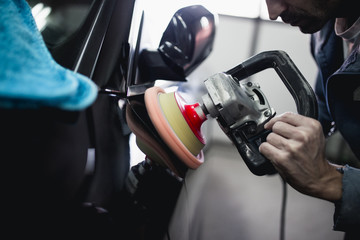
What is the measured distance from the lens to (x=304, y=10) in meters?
0.93

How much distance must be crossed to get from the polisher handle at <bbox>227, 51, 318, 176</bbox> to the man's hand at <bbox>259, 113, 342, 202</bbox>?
27mm

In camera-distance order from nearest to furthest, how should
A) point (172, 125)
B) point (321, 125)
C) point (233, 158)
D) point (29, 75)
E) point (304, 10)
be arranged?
point (29, 75)
point (172, 125)
point (321, 125)
point (304, 10)
point (233, 158)

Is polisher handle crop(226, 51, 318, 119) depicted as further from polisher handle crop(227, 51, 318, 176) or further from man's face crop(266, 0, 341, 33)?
man's face crop(266, 0, 341, 33)

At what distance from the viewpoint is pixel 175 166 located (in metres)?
0.55

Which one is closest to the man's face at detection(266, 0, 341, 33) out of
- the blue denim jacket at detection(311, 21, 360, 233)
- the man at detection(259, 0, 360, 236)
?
the man at detection(259, 0, 360, 236)

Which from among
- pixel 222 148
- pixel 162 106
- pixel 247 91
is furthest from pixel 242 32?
pixel 162 106

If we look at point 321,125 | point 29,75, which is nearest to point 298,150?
point 321,125

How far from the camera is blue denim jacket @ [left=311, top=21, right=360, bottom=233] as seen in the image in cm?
72

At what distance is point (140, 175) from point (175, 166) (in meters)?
0.08

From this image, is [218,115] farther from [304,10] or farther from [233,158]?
[233,158]

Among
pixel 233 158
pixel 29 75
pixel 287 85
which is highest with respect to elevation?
pixel 29 75

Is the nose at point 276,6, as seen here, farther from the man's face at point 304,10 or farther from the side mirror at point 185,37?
the side mirror at point 185,37

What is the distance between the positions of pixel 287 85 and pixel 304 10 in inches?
14.5

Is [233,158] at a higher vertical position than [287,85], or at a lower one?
lower
